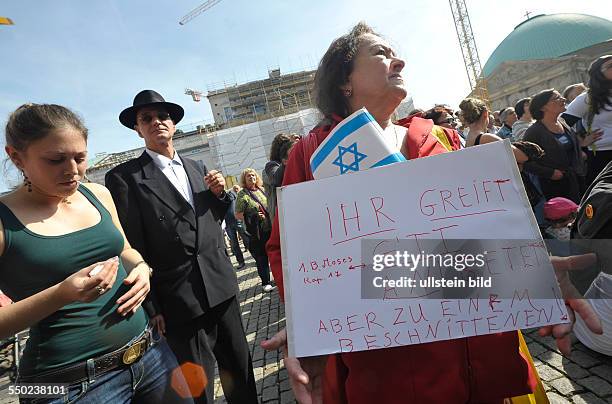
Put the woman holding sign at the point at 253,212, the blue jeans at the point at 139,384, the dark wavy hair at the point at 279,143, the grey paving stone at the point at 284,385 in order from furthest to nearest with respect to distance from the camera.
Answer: the woman holding sign at the point at 253,212, the dark wavy hair at the point at 279,143, the grey paving stone at the point at 284,385, the blue jeans at the point at 139,384

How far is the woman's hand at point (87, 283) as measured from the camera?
1.32 metres

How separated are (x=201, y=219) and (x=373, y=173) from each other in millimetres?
1638

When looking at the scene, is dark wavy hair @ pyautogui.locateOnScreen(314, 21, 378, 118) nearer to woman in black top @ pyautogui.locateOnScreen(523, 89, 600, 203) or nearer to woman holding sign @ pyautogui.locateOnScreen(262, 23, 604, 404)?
woman holding sign @ pyautogui.locateOnScreen(262, 23, 604, 404)

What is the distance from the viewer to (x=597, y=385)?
8.17 feet

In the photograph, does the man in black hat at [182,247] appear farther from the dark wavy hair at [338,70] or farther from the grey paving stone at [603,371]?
the grey paving stone at [603,371]

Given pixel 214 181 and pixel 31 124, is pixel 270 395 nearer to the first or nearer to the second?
pixel 214 181

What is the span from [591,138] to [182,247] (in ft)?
15.9

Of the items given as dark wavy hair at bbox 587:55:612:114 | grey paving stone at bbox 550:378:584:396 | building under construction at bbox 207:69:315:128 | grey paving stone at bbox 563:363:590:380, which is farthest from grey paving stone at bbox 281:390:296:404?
building under construction at bbox 207:69:315:128

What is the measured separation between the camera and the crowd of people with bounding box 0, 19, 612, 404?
1.20m

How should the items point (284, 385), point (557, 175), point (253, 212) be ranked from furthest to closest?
point (253, 212) → point (557, 175) → point (284, 385)

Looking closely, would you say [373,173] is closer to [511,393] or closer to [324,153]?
[324,153]

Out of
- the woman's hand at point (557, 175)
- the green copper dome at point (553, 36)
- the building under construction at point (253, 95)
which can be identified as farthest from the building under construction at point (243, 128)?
the green copper dome at point (553, 36)

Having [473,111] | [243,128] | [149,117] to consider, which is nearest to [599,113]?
[473,111]

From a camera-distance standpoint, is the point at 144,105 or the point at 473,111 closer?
the point at 144,105
